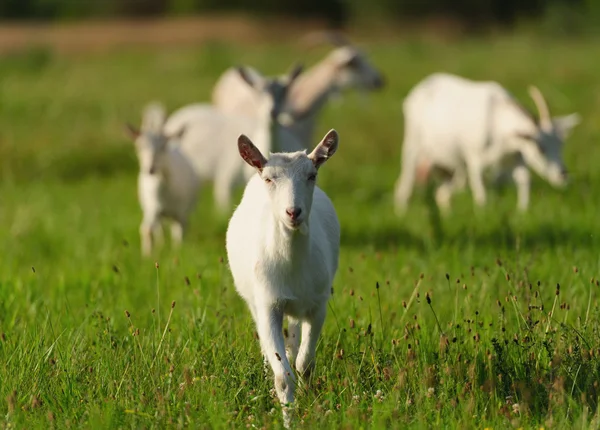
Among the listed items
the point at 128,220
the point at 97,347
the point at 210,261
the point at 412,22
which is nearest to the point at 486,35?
the point at 412,22

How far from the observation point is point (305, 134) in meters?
11.8

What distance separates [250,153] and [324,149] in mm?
335

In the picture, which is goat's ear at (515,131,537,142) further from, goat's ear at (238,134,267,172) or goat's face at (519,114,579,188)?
goat's ear at (238,134,267,172)

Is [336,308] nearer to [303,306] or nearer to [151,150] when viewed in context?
[303,306]

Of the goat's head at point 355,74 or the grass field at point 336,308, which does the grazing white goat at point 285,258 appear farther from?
the goat's head at point 355,74

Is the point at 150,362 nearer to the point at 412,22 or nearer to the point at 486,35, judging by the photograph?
the point at 486,35

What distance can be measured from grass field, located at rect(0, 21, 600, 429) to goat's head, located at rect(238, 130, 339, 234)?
2.26ft

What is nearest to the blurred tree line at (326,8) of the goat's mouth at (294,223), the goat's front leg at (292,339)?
the goat's front leg at (292,339)

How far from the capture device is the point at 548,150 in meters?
9.48

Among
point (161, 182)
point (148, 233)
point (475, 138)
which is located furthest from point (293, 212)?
point (475, 138)

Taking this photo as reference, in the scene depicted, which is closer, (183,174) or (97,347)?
(97,347)

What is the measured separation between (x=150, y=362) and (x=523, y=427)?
66.7 inches

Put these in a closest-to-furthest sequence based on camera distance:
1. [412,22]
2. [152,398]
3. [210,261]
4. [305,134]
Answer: [152,398] → [210,261] → [305,134] → [412,22]

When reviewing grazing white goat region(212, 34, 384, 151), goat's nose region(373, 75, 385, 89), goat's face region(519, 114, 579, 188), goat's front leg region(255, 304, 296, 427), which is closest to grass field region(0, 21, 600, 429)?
goat's front leg region(255, 304, 296, 427)
